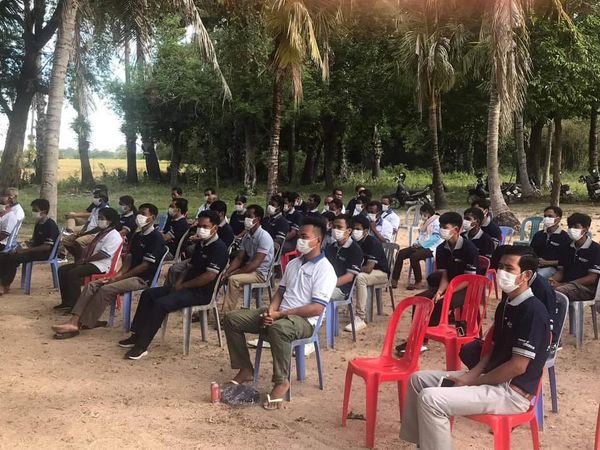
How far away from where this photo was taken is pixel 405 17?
63.0 ft

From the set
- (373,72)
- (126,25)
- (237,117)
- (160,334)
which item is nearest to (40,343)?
(160,334)

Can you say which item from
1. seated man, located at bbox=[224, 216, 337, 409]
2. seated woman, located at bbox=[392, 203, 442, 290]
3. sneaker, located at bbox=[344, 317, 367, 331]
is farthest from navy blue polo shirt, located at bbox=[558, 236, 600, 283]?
seated man, located at bbox=[224, 216, 337, 409]

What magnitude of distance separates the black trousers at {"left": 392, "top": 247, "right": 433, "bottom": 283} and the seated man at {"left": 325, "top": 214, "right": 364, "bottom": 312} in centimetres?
265

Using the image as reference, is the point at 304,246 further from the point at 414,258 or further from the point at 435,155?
the point at 435,155

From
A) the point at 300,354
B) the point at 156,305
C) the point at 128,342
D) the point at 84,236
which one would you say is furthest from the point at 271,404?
the point at 84,236

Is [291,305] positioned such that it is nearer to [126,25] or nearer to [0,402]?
[0,402]

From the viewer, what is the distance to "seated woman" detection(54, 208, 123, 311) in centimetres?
762

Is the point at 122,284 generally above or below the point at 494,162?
below

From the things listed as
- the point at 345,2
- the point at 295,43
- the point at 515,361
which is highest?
the point at 345,2

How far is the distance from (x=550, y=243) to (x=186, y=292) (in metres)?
4.53

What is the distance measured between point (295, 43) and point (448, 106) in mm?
12490

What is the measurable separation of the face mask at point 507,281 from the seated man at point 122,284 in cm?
Result: 424

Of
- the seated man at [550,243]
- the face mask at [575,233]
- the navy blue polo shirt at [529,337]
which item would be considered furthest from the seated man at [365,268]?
the navy blue polo shirt at [529,337]

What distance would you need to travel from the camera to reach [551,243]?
299 inches
